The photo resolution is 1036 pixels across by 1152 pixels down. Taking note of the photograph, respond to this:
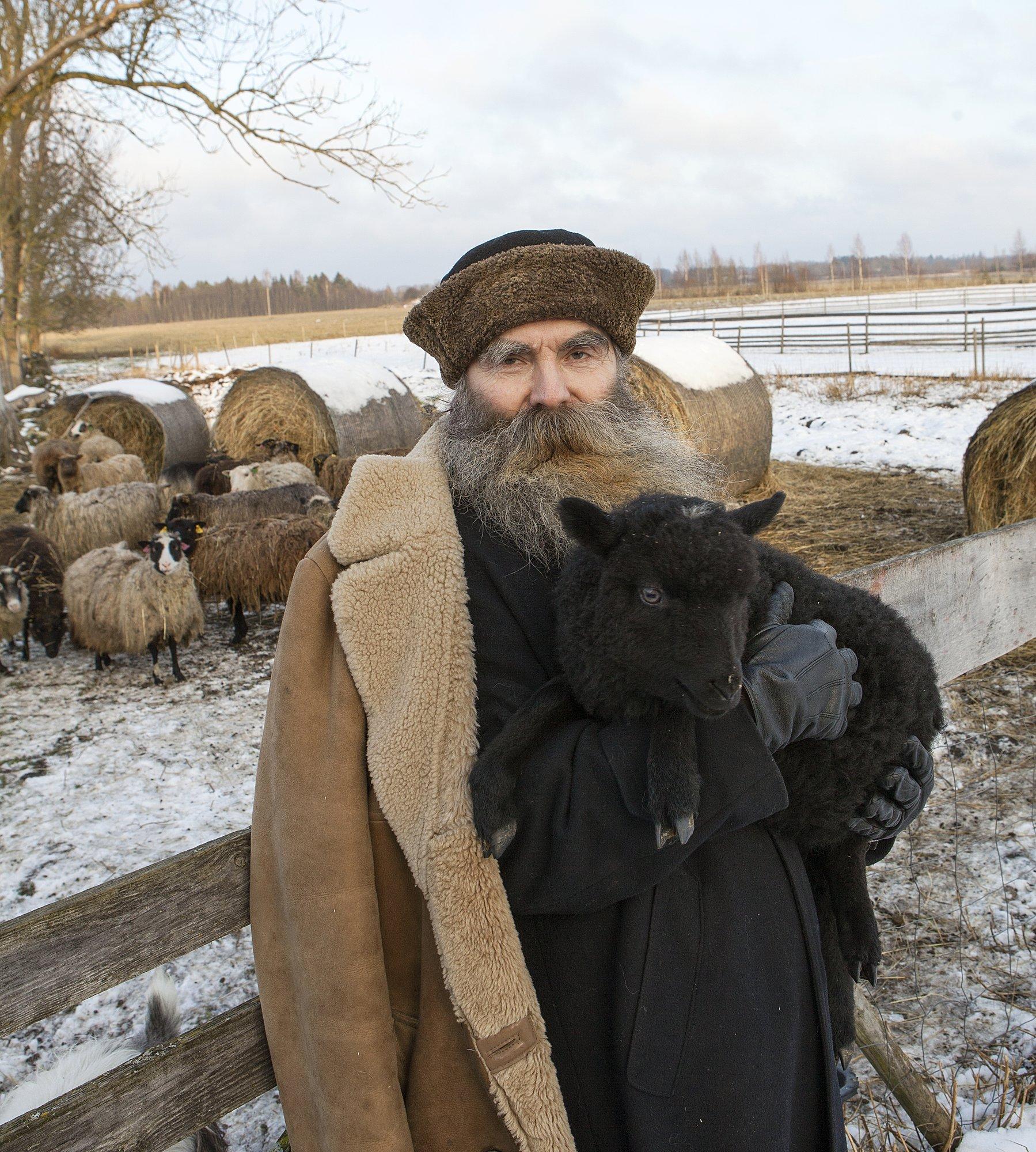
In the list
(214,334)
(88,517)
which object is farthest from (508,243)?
(214,334)

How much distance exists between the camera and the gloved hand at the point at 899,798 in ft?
5.49

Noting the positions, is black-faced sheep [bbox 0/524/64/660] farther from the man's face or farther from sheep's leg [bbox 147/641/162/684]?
the man's face

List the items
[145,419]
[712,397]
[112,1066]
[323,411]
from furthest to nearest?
[145,419] → [323,411] → [712,397] → [112,1066]

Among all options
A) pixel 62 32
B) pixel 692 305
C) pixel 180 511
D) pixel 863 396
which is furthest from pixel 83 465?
pixel 692 305

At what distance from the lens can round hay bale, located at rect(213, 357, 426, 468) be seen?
524 inches

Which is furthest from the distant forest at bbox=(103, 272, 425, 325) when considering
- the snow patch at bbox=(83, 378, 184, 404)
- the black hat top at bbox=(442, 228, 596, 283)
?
the black hat top at bbox=(442, 228, 596, 283)

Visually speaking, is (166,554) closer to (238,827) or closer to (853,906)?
(238,827)

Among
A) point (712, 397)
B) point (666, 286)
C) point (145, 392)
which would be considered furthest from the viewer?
point (666, 286)

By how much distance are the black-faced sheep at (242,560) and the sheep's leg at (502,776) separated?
683 cm

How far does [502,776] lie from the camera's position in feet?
4.54

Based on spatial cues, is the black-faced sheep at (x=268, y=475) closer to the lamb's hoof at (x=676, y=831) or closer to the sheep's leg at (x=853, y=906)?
the sheep's leg at (x=853, y=906)

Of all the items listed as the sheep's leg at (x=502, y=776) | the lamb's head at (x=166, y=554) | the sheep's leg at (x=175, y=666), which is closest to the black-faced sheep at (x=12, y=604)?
the lamb's head at (x=166, y=554)

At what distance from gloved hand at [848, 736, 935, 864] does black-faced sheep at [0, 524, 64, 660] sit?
7.89 m

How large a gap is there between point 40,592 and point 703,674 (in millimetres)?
8019
